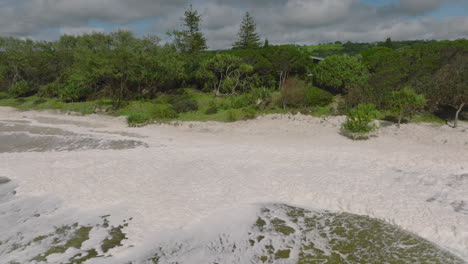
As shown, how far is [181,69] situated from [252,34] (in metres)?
23.2

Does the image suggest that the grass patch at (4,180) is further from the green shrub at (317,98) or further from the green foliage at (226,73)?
the green foliage at (226,73)

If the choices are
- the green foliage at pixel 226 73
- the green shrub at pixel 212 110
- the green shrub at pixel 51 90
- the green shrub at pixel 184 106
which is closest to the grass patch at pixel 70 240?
the green shrub at pixel 212 110

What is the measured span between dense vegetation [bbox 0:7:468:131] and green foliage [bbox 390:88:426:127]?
5 centimetres

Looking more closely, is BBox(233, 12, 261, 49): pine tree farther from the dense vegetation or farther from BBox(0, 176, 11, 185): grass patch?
BBox(0, 176, 11, 185): grass patch

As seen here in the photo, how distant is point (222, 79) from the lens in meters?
28.2

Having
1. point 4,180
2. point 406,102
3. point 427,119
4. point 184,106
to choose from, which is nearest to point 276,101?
point 184,106

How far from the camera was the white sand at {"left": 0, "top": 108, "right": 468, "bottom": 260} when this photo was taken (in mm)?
7668

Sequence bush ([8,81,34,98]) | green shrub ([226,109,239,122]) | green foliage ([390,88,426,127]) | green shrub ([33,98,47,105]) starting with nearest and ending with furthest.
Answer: green foliage ([390,88,426,127]), green shrub ([226,109,239,122]), green shrub ([33,98,47,105]), bush ([8,81,34,98])

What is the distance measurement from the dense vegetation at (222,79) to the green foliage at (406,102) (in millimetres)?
53

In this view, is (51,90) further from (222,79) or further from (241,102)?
(241,102)

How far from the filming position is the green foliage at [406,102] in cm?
1419

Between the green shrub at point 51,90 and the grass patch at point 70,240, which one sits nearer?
the grass patch at point 70,240

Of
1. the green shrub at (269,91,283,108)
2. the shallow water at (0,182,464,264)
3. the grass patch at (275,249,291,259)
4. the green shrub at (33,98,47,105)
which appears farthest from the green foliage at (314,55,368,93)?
the green shrub at (33,98,47,105)

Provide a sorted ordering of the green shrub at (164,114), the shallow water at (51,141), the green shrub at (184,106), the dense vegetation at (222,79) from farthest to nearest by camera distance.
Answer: the green shrub at (184,106), the green shrub at (164,114), the dense vegetation at (222,79), the shallow water at (51,141)
